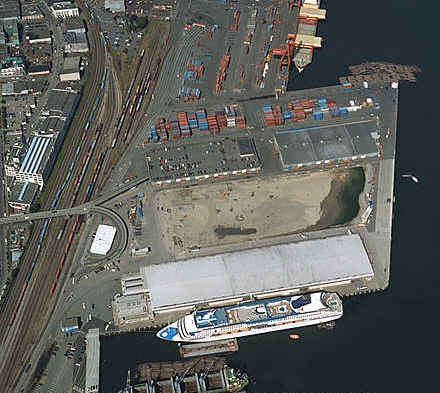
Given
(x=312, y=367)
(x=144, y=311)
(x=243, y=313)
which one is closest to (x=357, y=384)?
(x=312, y=367)

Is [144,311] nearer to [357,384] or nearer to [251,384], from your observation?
[251,384]

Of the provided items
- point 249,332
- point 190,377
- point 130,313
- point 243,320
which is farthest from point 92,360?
point 249,332

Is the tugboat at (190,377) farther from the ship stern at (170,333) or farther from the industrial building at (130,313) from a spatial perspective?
the industrial building at (130,313)

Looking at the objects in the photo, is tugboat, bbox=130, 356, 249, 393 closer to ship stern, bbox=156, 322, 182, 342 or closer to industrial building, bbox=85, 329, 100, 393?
ship stern, bbox=156, 322, 182, 342

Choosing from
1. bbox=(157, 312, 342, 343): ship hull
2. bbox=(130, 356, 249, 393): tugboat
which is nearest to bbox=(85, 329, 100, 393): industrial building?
bbox=(130, 356, 249, 393): tugboat

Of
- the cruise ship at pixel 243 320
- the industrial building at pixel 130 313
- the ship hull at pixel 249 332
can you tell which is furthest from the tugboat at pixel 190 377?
the industrial building at pixel 130 313

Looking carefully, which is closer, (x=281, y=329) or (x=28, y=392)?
(x=28, y=392)
